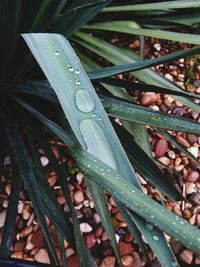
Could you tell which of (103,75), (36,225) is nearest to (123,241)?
(36,225)

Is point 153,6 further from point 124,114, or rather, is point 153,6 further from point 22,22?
point 124,114

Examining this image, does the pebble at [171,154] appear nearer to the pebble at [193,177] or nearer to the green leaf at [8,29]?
the pebble at [193,177]

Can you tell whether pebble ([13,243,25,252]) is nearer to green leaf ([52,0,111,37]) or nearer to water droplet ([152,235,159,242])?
green leaf ([52,0,111,37])

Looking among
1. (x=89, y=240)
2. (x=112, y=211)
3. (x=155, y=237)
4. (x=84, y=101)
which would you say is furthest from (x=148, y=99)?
(x=155, y=237)

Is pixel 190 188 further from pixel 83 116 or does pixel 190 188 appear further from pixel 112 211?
pixel 83 116

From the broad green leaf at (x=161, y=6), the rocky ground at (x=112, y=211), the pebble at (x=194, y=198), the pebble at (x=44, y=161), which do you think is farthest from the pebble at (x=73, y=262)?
the broad green leaf at (x=161, y=6)

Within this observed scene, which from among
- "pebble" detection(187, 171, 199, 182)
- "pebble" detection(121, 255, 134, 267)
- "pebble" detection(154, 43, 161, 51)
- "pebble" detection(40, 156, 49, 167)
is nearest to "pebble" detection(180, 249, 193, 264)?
"pebble" detection(121, 255, 134, 267)
